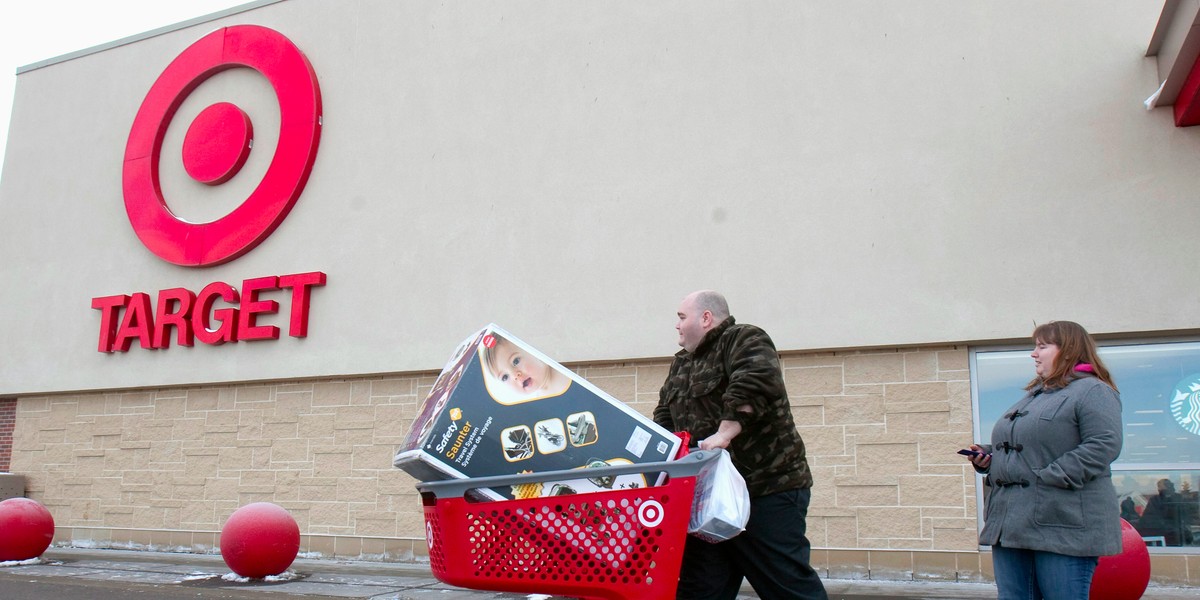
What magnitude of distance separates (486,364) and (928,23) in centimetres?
706

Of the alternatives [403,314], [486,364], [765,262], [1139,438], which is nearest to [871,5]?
[765,262]

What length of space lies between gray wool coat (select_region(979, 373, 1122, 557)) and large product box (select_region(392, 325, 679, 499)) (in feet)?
5.36

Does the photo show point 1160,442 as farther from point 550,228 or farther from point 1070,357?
point 550,228

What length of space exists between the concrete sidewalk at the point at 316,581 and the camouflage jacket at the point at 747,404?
3828 mm

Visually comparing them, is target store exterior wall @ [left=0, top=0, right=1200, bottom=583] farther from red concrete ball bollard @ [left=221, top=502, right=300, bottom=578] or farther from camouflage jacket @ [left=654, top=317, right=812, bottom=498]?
camouflage jacket @ [left=654, top=317, right=812, bottom=498]

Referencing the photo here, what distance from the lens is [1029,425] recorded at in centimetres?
387

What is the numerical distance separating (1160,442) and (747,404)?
18.7 ft

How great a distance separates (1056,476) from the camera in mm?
3658

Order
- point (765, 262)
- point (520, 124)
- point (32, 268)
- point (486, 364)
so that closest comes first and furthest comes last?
point (486, 364) < point (765, 262) < point (520, 124) < point (32, 268)

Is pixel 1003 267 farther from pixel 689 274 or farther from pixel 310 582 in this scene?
pixel 310 582

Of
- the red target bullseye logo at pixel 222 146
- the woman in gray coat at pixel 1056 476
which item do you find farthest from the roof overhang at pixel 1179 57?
the red target bullseye logo at pixel 222 146

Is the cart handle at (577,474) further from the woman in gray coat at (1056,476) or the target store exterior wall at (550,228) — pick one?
the target store exterior wall at (550,228)

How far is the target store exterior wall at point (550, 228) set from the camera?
8.05m

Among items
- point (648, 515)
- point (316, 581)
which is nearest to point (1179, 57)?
point (648, 515)
